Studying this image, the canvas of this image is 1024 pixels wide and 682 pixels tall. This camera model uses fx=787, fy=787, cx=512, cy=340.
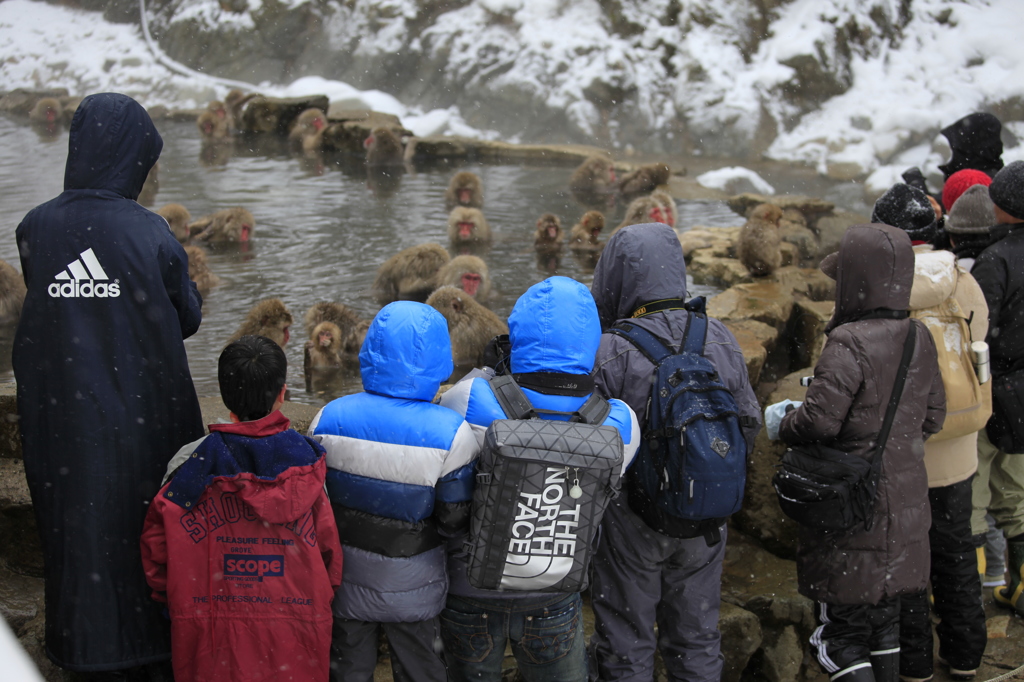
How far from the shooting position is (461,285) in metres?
5.22

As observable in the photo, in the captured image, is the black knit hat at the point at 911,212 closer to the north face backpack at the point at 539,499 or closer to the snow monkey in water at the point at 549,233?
the north face backpack at the point at 539,499

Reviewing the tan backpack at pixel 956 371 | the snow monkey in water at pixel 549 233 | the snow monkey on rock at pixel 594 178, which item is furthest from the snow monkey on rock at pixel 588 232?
the tan backpack at pixel 956 371

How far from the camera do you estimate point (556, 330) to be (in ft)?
6.85

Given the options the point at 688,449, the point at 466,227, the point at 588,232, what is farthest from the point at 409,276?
the point at 688,449

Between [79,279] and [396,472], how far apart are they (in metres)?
0.96

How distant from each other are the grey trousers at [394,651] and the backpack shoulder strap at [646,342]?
3.13ft

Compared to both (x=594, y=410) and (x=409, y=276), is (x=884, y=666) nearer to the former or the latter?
(x=594, y=410)

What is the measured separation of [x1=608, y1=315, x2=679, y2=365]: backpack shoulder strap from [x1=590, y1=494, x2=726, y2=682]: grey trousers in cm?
44

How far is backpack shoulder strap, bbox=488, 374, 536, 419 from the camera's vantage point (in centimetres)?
205

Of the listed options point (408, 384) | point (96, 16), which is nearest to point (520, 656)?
point (408, 384)

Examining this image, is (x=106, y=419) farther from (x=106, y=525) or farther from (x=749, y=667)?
(x=749, y=667)

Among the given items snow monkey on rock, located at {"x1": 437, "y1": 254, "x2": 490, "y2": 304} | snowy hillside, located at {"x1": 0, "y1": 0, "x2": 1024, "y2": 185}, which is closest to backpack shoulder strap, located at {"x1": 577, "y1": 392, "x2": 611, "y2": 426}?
snow monkey on rock, located at {"x1": 437, "y1": 254, "x2": 490, "y2": 304}

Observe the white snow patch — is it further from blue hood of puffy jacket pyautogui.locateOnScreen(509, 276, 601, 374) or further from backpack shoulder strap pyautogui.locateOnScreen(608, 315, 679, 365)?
blue hood of puffy jacket pyautogui.locateOnScreen(509, 276, 601, 374)

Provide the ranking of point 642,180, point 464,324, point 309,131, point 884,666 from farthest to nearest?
point 309,131, point 642,180, point 464,324, point 884,666
